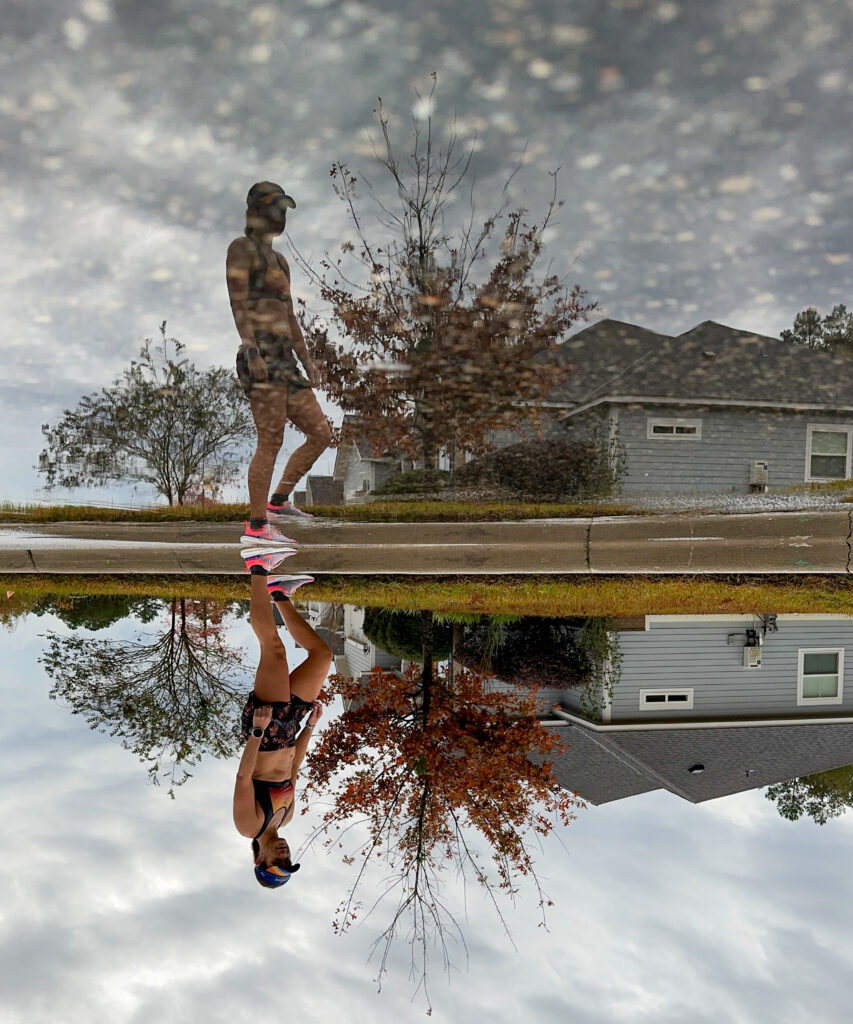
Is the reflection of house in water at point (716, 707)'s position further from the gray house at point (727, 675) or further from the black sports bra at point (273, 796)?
the black sports bra at point (273, 796)

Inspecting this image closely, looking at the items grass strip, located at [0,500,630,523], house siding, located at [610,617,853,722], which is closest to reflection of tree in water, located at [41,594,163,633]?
house siding, located at [610,617,853,722]

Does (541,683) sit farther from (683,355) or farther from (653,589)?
(683,355)

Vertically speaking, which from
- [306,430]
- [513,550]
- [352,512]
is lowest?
A: [513,550]

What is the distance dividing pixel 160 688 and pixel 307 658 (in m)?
0.50

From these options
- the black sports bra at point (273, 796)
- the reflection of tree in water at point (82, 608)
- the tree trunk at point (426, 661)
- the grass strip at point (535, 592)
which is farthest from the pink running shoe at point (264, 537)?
the black sports bra at point (273, 796)

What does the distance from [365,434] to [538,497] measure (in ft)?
8.50

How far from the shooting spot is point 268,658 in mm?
2217

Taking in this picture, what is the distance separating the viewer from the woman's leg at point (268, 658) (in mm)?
1957

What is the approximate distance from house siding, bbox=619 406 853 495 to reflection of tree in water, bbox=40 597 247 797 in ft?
31.8

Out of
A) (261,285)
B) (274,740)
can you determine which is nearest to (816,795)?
(274,740)

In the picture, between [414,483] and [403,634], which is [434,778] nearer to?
[403,634]

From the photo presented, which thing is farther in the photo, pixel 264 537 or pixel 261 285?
pixel 264 537

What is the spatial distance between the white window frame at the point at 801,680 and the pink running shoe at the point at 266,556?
2932mm

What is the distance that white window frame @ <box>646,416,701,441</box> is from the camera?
11422mm
